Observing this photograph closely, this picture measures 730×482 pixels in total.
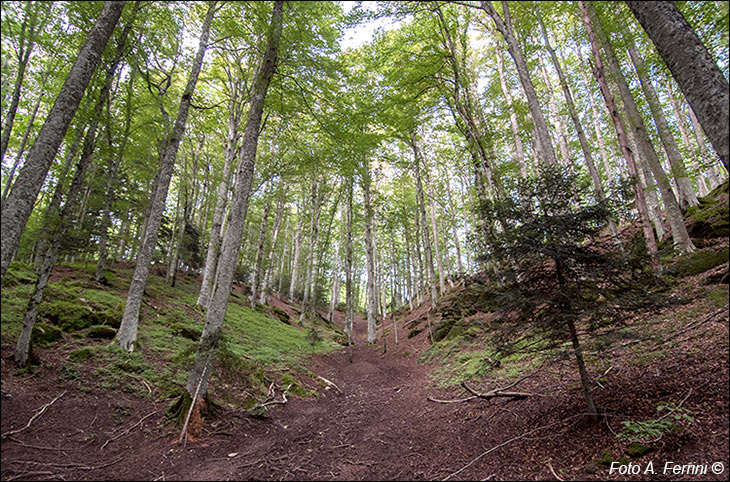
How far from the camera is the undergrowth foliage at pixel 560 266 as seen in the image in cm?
381

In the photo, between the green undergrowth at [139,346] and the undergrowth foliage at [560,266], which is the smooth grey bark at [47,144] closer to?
the green undergrowth at [139,346]

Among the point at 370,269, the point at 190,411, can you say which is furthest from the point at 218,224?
the point at 190,411

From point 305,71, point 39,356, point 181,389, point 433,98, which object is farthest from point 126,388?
point 433,98

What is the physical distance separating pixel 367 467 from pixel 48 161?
20.4 feet

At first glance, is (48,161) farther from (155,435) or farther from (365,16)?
(365,16)

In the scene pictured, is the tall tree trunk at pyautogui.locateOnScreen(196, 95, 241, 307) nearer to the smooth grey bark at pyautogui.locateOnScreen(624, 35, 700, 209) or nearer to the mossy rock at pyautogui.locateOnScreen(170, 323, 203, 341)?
the mossy rock at pyautogui.locateOnScreen(170, 323, 203, 341)

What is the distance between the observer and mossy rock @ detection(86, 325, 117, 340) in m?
7.22

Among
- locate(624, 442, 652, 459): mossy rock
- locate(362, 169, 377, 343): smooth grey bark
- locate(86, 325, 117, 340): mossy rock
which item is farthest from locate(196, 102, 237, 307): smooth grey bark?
locate(624, 442, 652, 459): mossy rock

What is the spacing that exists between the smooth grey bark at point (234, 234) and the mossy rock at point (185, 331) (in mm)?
3904

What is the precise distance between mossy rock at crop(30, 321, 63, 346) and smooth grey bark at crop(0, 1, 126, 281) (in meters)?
4.12

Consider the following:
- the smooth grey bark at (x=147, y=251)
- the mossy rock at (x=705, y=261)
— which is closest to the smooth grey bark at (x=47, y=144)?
the smooth grey bark at (x=147, y=251)

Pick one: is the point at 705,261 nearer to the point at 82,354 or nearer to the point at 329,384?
the point at 329,384

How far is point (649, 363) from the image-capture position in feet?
15.3

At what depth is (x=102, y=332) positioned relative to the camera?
289 inches
